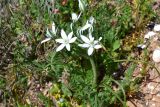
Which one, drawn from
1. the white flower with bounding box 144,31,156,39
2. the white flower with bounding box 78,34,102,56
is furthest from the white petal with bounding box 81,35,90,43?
the white flower with bounding box 144,31,156,39

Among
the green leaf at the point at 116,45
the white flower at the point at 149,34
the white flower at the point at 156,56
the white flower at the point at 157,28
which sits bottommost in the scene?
the white flower at the point at 156,56

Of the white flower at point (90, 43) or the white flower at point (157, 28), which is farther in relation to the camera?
the white flower at point (157, 28)

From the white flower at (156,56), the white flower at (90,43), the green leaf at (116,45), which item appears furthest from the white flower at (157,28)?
the white flower at (90,43)

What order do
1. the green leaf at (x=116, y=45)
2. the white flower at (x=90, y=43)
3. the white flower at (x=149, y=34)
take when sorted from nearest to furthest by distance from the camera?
the white flower at (x=90, y=43)
the green leaf at (x=116, y=45)
the white flower at (x=149, y=34)

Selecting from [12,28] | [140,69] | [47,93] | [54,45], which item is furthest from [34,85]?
[140,69]

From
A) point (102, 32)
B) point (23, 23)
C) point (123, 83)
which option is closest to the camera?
point (123, 83)

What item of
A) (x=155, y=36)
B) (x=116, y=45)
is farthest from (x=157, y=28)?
(x=116, y=45)

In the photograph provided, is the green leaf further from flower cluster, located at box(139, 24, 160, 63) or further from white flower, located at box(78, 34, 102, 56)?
white flower, located at box(78, 34, 102, 56)

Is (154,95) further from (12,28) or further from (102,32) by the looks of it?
(12,28)

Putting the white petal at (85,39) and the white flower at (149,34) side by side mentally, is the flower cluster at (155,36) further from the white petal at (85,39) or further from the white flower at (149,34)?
the white petal at (85,39)

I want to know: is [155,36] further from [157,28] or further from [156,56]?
[156,56]

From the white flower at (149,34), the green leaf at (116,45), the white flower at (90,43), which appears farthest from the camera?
the white flower at (149,34)
